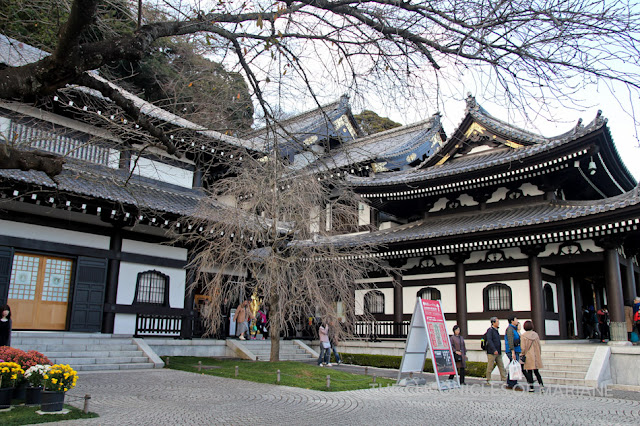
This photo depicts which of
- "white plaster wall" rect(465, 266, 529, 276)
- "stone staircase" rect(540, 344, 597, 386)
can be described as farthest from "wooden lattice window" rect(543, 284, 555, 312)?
"stone staircase" rect(540, 344, 597, 386)

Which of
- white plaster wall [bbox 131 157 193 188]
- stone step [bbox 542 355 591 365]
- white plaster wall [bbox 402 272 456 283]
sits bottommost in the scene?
stone step [bbox 542 355 591 365]

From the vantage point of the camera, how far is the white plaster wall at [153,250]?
16839 mm

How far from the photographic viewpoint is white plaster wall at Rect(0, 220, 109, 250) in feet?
46.4

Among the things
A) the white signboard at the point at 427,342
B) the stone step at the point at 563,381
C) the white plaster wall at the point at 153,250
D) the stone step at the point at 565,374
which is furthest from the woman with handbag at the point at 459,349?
the white plaster wall at the point at 153,250

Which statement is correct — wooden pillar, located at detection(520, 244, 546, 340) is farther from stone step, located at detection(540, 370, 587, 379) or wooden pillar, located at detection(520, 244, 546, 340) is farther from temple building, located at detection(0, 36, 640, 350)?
stone step, located at detection(540, 370, 587, 379)

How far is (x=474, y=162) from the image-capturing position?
20156 mm

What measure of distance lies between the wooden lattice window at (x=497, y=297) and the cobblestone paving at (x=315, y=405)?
17.5 ft

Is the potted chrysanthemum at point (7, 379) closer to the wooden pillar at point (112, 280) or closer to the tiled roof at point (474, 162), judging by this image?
the wooden pillar at point (112, 280)

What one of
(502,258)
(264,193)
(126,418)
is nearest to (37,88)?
(126,418)

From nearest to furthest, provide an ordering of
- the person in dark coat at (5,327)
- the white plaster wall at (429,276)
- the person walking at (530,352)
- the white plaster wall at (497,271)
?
the person in dark coat at (5,327) → the person walking at (530,352) → the white plaster wall at (497,271) → the white plaster wall at (429,276)

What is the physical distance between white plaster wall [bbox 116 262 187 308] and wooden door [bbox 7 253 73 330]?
1.63m

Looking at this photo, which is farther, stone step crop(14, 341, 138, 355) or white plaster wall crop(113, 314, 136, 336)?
white plaster wall crop(113, 314, 136, 336)

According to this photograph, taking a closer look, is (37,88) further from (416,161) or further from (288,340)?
(416,161)

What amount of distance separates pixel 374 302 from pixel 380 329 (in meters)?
1.31
